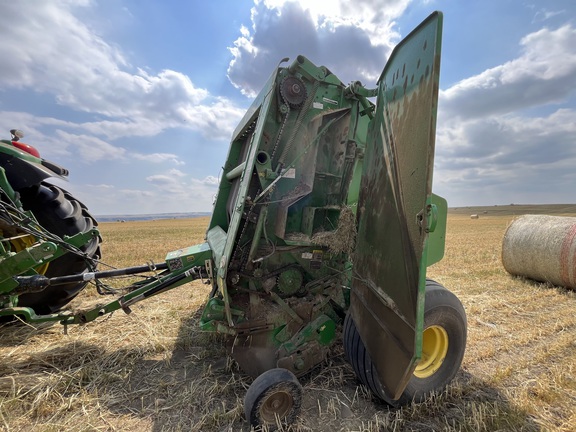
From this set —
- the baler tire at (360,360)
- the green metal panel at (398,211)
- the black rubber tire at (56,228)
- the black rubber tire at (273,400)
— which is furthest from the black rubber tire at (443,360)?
the black rubber tire at (56,228)

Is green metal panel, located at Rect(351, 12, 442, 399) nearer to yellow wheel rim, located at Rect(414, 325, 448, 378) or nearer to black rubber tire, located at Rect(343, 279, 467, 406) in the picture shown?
black rubber tire, located at Rect(343, 279, 467, 406)

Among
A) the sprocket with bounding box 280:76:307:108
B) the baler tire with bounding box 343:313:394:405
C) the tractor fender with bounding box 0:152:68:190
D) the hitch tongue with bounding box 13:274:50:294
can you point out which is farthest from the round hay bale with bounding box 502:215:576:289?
the tractor fender with bounding box 0:152:68:190

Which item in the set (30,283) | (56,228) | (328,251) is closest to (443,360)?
(328,251)

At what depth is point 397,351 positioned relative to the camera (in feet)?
6.36

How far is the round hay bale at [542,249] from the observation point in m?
5.37

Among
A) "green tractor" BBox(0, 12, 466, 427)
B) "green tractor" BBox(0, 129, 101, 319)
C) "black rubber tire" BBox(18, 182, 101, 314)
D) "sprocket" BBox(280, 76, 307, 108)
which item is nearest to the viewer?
"green tractor" BBox(0, 12, 466, 427)

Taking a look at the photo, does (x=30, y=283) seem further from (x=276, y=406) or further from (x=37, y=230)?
(x=276, y=406)

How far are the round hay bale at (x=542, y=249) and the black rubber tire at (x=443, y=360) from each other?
4.24 metres

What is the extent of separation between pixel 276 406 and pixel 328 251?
122cm

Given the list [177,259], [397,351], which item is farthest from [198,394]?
[397,351]

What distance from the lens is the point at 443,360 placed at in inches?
98.9

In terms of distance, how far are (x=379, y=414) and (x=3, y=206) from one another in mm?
Answer: 3629

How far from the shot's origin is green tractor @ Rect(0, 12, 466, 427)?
6.57ft

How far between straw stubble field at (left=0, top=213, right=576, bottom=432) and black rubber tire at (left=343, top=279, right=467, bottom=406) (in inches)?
3.5
